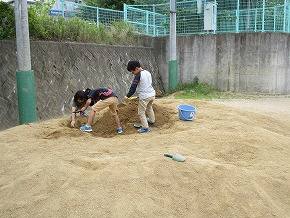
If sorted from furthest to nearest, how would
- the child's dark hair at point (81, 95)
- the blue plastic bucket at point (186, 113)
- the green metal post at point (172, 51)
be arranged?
the green metal post at point (172, 51) → the blue plastic bucket at point (186, 113) → the child's dark hair at point (81, 95)

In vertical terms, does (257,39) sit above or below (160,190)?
above

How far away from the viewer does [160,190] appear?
348 cm

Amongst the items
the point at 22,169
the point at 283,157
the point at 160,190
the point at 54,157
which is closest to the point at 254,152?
the point at 283,157

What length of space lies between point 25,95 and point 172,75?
7576mm

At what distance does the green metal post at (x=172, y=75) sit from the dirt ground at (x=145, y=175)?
7.55 m

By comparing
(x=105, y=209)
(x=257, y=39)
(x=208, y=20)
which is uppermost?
(x=208, y=20)

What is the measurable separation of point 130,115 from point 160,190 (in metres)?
3.94

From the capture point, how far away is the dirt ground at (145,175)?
325 centimetres

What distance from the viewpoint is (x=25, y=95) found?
697cm

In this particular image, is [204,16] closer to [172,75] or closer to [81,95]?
[172,75]

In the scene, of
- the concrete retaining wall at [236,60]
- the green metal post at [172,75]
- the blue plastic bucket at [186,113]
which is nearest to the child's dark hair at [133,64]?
the blue plastic bucket at [186,113]

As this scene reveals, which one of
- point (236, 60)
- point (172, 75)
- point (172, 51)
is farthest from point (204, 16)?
point (172, 75)

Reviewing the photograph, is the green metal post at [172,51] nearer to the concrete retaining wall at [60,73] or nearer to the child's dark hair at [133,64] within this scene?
the concrete retaining wall at [60,73]

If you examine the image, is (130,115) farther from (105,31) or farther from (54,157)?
(105,31)
